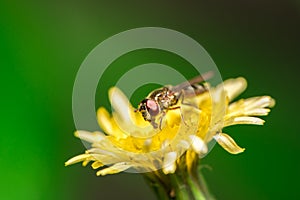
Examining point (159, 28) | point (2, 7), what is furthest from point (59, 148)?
point (159, 28)

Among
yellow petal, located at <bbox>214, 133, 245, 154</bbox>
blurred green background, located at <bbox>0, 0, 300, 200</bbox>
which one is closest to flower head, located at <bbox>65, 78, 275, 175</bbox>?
yellow petal, located at <bbox>214, 133, 245, 154</bbox>

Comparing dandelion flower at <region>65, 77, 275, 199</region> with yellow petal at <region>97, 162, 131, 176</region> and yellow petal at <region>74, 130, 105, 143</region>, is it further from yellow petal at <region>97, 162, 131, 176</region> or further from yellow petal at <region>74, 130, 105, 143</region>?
yellow petal at <region>74, 130, 105, 143</region>

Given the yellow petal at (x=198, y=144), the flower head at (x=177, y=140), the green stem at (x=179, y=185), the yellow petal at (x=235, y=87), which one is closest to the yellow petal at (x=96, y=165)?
the flower head at (x=177, y=140)

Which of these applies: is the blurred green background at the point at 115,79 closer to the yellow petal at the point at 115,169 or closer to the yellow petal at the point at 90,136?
the yellow petal at the point at 90,136

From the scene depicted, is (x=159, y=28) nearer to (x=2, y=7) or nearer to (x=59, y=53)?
(x=59, y=53)

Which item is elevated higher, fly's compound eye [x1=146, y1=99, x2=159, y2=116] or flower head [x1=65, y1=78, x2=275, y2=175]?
fly's compound eye [x1=146, y1=99, x2=159, y2=116]

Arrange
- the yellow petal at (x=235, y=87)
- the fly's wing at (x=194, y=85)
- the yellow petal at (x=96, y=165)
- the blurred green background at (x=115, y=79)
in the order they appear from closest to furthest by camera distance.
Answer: the yellow petal at (x=96, y=165) → the fly's wing at (x=194, y=85) → the yellow petal at (x=235, y=87) → the blurred green background at (x=115, y=79)

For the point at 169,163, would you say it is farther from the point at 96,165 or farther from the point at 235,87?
the point at 235,87
